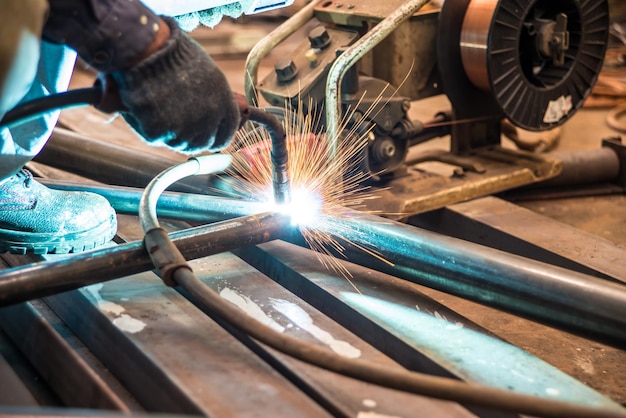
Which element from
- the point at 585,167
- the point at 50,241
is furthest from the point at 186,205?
the point at 585,167

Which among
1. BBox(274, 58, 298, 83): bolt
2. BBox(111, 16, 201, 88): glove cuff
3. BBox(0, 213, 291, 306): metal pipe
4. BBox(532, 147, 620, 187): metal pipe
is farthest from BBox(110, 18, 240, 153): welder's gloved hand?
BBox(532, 147, 620, 187): metal pipe

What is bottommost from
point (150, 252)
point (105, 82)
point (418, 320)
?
point (418, 320)

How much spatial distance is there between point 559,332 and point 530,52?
102 centimetres

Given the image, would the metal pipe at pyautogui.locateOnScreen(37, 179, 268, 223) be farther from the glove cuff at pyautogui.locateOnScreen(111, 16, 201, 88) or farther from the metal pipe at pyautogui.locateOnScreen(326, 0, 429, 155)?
the glove cuff at pyautogui.locateOnScreen(111, 16, 201, 88)

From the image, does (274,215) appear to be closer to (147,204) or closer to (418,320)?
(147,204)

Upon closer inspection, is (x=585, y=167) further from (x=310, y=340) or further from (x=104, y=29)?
(x=104, y=29)

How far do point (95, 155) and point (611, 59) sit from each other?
13.4ft

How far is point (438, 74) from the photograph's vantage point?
2879 mm

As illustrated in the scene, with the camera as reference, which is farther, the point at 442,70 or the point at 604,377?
the point at 442,70

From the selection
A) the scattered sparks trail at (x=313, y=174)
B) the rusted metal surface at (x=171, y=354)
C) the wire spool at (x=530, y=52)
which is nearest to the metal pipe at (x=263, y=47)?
the scattered sparks trail at (x=313, y=174)

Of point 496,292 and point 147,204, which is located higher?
point 147,204

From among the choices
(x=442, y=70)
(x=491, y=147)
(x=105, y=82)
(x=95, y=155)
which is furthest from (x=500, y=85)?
(x=105, y=82)

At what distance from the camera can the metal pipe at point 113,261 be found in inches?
64.3

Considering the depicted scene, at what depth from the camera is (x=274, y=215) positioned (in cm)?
200
